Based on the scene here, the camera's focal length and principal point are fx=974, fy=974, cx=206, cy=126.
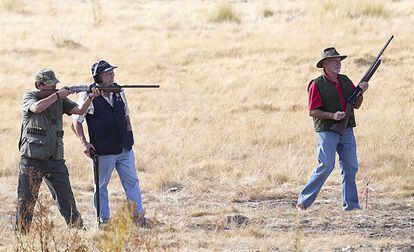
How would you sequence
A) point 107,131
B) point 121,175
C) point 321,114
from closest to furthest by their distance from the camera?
1. point 107,131
2. point 121,175
3. point 321,114

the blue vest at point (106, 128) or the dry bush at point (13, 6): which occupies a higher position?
the blue vest at point (106, 128)

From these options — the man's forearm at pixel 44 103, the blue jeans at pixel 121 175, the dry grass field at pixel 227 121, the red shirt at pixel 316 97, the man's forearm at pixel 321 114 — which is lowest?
the dry grass field at pixel 227 121

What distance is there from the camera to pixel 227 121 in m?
15.0

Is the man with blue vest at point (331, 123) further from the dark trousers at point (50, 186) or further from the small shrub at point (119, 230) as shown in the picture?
the small shrub at point (119, 230)

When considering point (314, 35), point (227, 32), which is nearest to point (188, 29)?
point (227, 32)

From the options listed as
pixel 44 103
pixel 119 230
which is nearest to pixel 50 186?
pixel 44 103

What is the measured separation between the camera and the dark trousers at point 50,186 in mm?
8305

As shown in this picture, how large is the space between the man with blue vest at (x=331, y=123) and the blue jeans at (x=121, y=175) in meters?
1.71

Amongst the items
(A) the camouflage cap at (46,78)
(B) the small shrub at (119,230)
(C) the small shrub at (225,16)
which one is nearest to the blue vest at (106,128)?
(A) the camouflage cap at (46,78)

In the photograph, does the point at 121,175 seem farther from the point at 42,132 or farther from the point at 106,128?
the point at 42,132

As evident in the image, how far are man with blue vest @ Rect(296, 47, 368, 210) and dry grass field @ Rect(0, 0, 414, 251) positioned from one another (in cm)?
28

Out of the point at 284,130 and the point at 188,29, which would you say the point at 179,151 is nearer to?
the point at 284,130

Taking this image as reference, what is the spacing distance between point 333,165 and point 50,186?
2.68 m

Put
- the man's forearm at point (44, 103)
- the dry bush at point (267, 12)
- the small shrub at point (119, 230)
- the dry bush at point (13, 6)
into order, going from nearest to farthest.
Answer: the small shrub at point (119, 230) < the man's forearm at point (44, 103) < the dry bush at point (267, 12) < the dry bush at point (13, 6)
